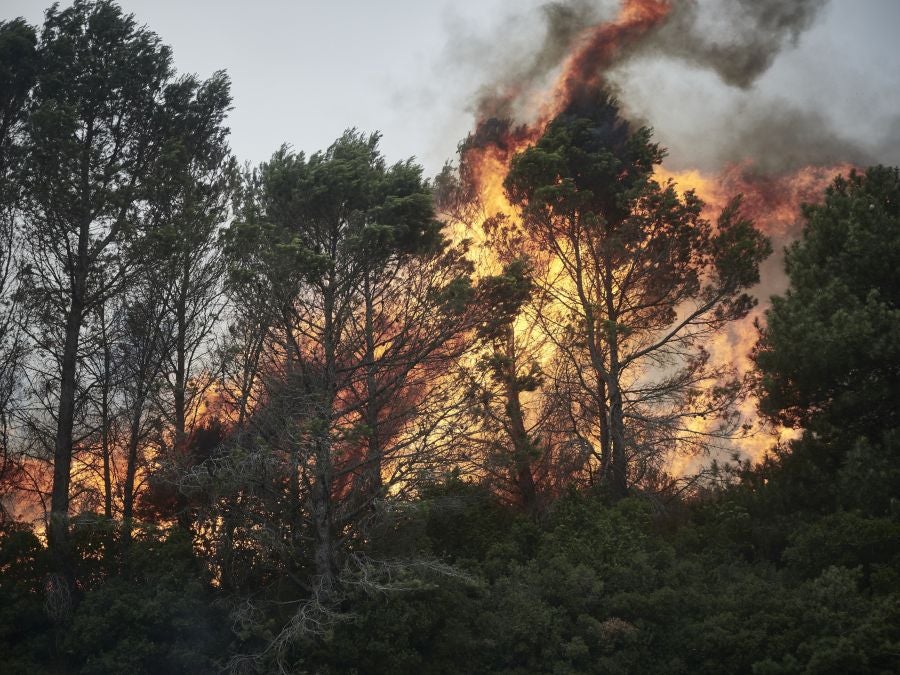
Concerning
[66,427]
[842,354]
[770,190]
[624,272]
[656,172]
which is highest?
[656,172]

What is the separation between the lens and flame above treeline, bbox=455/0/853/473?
82.5ft

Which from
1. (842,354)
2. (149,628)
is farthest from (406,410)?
(842,354)

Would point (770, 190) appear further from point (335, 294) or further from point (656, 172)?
point (335, 294)

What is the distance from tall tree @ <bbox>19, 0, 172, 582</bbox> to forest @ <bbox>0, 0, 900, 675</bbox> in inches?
2.9

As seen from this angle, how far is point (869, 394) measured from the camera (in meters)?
16.4

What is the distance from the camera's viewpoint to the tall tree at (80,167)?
18297 mm

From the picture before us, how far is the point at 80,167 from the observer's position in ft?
62.0

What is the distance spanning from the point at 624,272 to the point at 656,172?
6.87 meters

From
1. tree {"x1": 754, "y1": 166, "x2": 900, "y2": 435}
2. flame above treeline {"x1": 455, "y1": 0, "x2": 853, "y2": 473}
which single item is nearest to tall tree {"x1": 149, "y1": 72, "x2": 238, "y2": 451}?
flame above treeline {"x1": 455, "y1": 0, "x2": 853, "y2": 473}

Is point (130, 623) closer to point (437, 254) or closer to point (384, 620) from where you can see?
point (384, 620)

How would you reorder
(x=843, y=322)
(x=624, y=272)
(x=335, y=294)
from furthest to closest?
(x=624, y=272)
(x=335, y=294)
(x=843, y=322)

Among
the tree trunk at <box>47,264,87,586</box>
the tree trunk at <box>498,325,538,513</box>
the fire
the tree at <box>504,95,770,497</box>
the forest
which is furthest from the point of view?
the fire

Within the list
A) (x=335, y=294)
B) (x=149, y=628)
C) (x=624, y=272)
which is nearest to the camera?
(x=149, y=628)

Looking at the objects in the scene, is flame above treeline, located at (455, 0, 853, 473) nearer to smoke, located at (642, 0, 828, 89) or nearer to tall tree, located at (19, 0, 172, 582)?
smoke, located at (642, 0, 828, 89)
